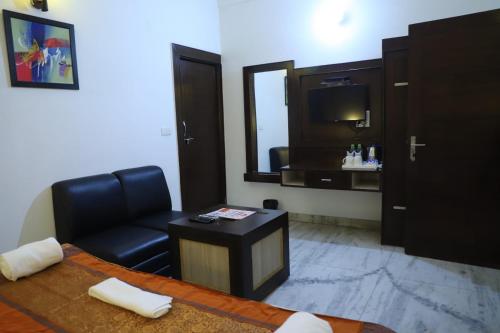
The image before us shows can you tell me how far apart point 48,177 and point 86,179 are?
0.86ft

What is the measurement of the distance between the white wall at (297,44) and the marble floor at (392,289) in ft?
3.01

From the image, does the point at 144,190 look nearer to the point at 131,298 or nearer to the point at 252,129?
the point at 252,129

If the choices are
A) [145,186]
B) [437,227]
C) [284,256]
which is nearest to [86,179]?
[145,186]

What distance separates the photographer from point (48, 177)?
2.60 metres

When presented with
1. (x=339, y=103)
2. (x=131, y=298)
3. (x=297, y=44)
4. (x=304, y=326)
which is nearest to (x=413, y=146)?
(x=339, y=103)

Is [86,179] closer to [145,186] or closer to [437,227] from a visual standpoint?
[145,186]

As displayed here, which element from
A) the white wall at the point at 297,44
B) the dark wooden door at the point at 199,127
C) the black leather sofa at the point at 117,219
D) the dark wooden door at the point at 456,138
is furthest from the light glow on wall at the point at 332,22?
the black leather sofa at the point at 117,219

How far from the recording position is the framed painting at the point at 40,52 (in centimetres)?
238

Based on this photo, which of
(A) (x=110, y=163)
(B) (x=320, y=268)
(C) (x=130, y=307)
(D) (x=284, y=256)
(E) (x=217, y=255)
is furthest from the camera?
(A) (x=110, y=163)

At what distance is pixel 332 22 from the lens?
11.9ft

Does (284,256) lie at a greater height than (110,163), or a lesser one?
lesser

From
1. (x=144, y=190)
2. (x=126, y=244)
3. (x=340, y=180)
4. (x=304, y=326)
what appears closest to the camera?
(x=304, y=326)

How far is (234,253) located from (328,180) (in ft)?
5.65

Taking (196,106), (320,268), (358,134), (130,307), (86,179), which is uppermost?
(196,106)
